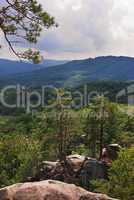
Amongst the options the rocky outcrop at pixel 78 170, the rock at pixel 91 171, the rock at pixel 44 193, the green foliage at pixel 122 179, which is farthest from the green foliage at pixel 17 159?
the rock at pixel 44 193

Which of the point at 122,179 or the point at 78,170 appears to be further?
the point at 78,170

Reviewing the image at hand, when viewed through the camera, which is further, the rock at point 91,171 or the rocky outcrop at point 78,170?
the rocky outcrop at point 78,170

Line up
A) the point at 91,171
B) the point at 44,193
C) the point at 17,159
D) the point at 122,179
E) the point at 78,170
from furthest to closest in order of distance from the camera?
1. the point at 17,159
2. the point at 78,170
3. the point at 91,171
4. the point at 122,179
5. the point at 44,193

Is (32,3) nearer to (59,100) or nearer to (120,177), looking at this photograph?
(120,177)

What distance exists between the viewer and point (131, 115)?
442ft

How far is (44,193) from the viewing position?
84.3 ft

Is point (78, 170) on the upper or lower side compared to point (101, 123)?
lower

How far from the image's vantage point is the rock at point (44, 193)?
25.5m

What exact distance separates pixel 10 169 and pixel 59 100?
91.1 ft

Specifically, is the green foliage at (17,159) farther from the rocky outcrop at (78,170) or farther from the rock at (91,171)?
the rock at (91,171)

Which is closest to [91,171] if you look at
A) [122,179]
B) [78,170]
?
[78,170]

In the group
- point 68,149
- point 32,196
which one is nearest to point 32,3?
point 32,196

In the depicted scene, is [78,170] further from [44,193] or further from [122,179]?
[44,193]

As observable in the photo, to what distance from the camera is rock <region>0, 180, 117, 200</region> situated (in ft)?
83.8
